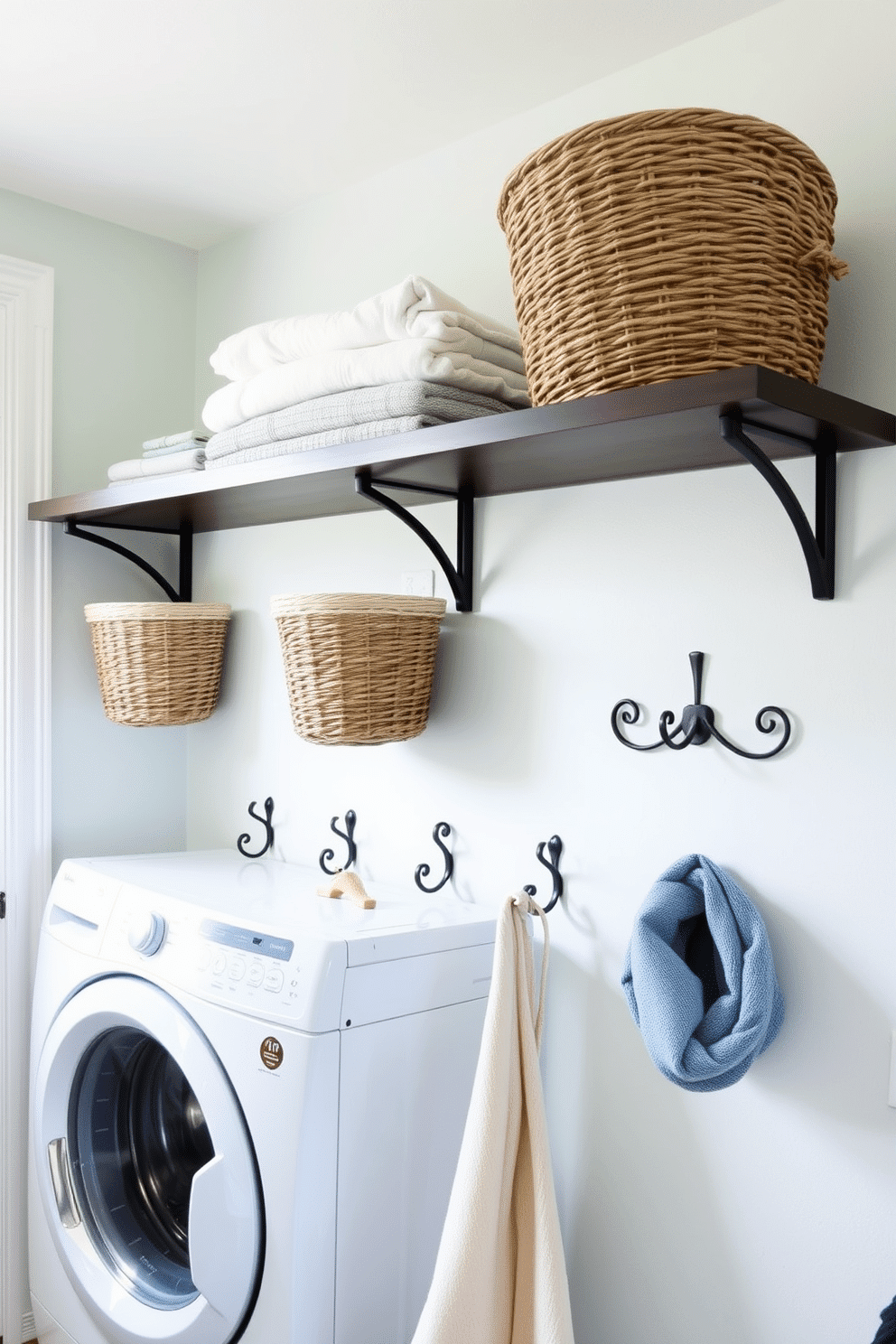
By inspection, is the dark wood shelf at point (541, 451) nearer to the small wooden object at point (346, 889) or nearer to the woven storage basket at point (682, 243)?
the woven storage basket at point (682, 243)

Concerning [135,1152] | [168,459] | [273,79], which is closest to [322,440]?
[168,459]

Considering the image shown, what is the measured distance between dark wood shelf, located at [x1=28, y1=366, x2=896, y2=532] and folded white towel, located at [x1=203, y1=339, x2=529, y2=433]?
104 millimetres

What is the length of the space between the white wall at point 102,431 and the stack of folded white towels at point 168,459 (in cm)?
24

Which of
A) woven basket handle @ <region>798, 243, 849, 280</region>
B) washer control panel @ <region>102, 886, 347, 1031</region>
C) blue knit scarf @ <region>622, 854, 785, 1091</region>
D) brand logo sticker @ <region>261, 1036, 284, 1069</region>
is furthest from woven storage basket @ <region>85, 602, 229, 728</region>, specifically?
woven basket handle @ <region>798, 243, 849, 280</region>

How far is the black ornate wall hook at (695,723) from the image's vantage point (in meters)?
1.36

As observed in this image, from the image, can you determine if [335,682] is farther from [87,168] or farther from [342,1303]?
[87,168]

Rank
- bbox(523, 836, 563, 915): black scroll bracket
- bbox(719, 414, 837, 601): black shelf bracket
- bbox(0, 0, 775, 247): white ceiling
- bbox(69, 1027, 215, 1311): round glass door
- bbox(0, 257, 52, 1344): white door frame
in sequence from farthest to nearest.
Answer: bbox(0, 257, 52, 1344): white door frame < bbox(69, 1027, 215, 1311): round glass door < bbox(523, 836, 563, 915): black scroll bracket < bbox(0, 0, 775, 247): white ceiling < bbox(719, 414, 837, 601): black shelf bracket

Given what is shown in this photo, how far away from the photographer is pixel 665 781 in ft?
4.83

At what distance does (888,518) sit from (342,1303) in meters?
1.19

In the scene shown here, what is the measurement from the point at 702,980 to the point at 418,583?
30.3 inches

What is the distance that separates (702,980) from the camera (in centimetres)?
141

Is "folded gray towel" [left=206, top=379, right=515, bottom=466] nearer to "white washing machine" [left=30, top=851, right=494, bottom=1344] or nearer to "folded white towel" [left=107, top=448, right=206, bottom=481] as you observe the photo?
"folded white towel" [left=107, top=448, right=206, bottom=481]

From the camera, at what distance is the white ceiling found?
1462 millimetres

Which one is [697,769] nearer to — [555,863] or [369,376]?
[555,863]
